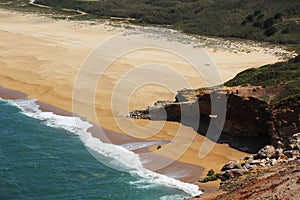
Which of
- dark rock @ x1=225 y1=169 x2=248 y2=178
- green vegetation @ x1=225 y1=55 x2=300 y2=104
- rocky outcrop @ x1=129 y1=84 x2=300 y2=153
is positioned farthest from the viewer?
green vegetation @ x1=225 y1=55 x2=300 y2=104

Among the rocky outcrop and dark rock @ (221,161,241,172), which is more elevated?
the rocky outcrop

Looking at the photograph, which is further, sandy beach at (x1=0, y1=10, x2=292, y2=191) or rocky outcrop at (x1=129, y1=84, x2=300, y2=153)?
sandy beach at (x1=0, y1=10, x2=292, y2=191)

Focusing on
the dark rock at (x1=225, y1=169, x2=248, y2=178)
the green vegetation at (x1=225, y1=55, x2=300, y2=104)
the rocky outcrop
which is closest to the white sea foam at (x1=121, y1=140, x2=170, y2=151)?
the rocky outcrop

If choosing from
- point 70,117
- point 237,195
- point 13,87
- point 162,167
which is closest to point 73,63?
point 13,87

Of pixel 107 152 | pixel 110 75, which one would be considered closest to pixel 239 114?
pixel 107 152

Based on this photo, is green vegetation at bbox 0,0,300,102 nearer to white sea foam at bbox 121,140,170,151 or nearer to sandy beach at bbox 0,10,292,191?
sandy beach at bbox 0,10,292,191

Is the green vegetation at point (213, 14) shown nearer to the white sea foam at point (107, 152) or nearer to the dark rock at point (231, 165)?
the white sea foam at point (107, 152)

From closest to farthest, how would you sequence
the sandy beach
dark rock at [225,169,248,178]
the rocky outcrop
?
1. dark rock at [225,169,248,178]
2. the rocky outcrop
3. the sandy beach
